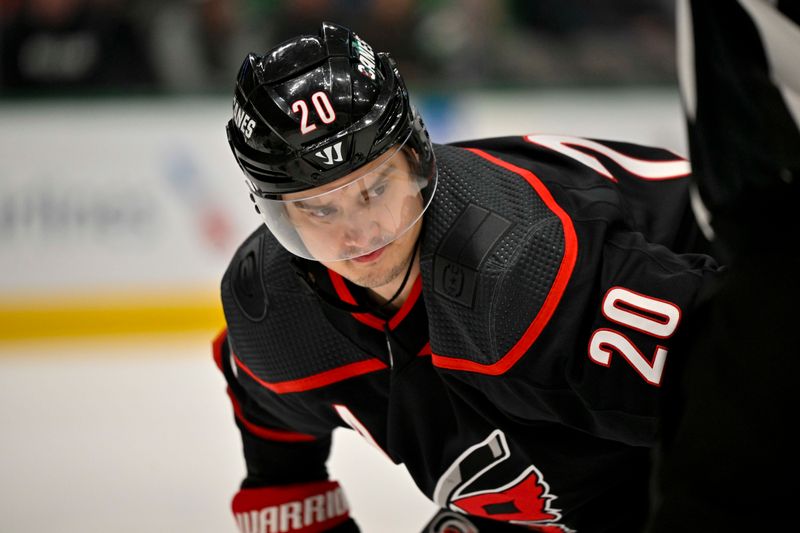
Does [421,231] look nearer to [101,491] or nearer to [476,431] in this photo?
[476,431]

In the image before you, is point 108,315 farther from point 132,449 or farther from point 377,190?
point 377,190

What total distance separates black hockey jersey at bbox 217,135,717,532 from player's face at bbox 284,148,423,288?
5 centimetres

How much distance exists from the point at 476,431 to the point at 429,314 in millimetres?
225

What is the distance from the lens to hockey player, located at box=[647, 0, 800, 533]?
77 cm

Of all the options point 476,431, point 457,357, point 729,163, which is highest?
point 729,163

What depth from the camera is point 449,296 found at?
1475 millimetres

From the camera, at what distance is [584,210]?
1504mm

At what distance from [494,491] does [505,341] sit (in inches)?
15.4

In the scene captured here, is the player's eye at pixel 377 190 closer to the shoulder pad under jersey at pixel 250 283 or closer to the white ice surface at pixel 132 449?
the shoulder pad under jersey at pixel 250 283

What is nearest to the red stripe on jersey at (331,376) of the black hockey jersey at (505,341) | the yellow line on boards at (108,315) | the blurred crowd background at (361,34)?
the black hockey jersey at (505,341)

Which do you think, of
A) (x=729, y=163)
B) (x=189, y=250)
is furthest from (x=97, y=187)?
(x=729, y=163)

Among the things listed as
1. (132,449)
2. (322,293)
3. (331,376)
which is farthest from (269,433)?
(132,449)

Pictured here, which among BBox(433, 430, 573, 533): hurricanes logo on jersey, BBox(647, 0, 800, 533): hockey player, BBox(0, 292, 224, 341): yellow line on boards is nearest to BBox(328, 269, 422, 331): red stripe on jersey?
BBox(433, 430, 573, 533): hurricanes logo on jersey

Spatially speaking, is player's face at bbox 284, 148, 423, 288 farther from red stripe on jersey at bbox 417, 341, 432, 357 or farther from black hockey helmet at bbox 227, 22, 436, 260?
red stripe on jersey at bbox 417, 341, 432, 357
